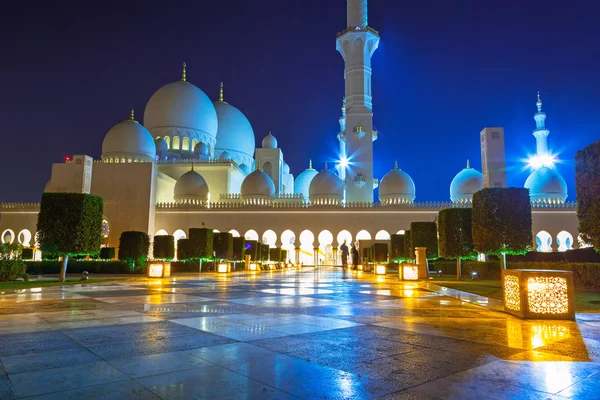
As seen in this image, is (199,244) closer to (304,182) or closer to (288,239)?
(288,239)

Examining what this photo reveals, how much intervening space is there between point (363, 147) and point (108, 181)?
64.9 ft

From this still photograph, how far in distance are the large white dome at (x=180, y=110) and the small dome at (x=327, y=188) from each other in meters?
11.6

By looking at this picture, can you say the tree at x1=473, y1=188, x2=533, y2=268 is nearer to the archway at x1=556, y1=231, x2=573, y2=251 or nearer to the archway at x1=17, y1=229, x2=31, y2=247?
the archway at x1=556, y1=231, x2=573, y2=251

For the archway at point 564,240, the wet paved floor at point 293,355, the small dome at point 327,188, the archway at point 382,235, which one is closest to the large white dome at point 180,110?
the small dome at point 327,188

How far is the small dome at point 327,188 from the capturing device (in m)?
34.5

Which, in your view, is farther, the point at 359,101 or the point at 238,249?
the point at 359,101

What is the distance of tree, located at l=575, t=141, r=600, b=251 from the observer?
878 centimetres

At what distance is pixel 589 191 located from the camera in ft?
29.7

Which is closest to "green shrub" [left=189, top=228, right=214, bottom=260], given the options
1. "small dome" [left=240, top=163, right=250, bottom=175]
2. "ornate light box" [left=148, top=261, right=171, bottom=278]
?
"ornate light box" [left=148, top=261, right=171, bottom=278]

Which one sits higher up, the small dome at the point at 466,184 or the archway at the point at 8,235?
the small dome at the point at 466,184

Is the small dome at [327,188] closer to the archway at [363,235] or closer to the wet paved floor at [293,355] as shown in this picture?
the archway at [363,235]

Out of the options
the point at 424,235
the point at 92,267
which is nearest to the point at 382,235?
the point at 424,235

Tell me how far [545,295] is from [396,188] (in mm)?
30239

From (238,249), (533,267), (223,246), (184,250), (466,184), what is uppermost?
(466,184)
